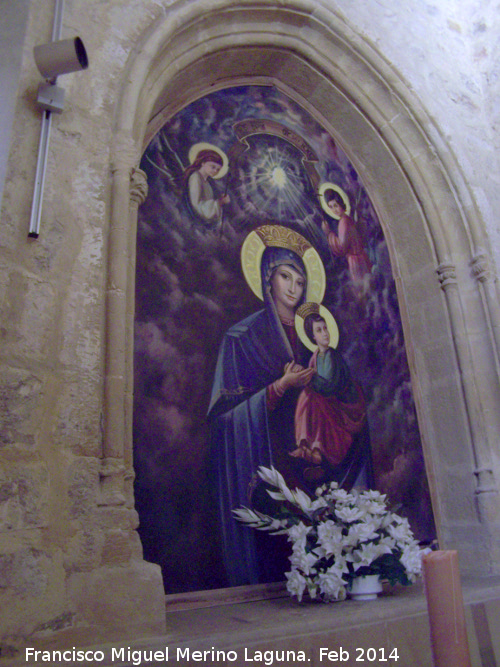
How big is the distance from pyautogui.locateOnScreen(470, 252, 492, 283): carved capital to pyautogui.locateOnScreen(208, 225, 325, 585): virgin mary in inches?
49.7

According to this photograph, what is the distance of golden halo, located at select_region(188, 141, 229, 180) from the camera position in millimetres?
3979

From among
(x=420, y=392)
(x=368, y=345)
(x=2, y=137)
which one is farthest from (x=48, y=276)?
(x=420, y=392)

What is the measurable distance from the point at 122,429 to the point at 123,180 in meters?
1.27

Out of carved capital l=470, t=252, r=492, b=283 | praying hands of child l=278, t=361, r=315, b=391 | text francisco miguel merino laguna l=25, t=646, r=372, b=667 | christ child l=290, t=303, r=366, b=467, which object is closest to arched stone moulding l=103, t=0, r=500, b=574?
carved capital l=470, t=252, r=492, b=283

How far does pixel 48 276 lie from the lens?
7.88 ft

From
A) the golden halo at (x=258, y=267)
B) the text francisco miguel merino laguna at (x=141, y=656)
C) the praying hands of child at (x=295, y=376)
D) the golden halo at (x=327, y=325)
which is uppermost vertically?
the golden halo at (x=258, y=267)

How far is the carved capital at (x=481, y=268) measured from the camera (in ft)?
14.4

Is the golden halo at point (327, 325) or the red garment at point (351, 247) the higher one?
the red garment at point (351, 247)

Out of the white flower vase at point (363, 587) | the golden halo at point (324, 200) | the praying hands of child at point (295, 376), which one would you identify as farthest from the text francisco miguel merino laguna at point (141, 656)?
the golden halo at point (324, 200)

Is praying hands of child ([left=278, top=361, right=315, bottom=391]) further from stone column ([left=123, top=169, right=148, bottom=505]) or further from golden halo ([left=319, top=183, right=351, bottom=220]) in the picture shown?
golden halo ([left=319, top=183, right=351, bottom=220])

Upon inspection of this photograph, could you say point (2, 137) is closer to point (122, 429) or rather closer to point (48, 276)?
point (48, 276)

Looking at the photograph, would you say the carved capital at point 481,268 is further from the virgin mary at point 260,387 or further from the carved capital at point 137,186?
the carved capital at point 137,186

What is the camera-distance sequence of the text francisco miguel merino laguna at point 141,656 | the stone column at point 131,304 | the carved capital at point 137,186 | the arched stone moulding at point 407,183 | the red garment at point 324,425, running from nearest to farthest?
the text francisco miguel merino laguna at point 141,656 < the stone column at point 131,304 < the carved capital at point 137,186 < the red garment at point 324,425 < the arched stone moulding at point 407,183

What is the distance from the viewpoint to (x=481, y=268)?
4.41 m
